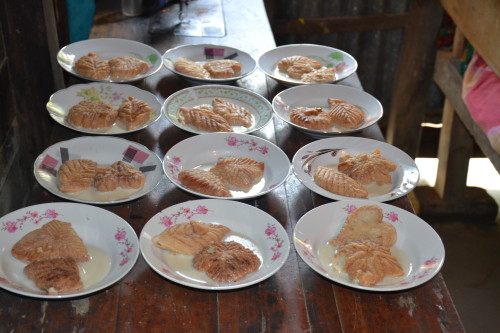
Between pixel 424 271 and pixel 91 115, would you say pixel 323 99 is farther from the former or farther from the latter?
pixel 424 271

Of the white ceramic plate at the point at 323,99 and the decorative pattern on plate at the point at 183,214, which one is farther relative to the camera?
the white ceramic plate at the point at 323,99

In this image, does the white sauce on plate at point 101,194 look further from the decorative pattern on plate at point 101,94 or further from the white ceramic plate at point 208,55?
the white ceramic plate at point 208,55

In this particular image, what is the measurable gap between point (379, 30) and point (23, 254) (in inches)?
154

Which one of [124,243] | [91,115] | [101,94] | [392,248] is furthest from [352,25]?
[124,243]

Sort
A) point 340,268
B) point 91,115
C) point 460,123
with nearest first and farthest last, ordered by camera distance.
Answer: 1. point 340,268
2. point 91,115
3. point 460,123

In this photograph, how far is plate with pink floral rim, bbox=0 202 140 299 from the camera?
1.75 meters

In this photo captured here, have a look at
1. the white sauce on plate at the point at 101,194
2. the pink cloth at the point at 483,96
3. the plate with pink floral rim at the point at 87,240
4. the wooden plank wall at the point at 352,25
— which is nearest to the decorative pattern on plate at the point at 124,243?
the plate with pink floral rim at the point at 87,240

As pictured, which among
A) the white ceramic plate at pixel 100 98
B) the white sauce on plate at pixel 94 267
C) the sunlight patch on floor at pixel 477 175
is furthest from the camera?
the sunlight patch on floor at pixel 477 175

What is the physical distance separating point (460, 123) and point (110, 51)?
2415 mm

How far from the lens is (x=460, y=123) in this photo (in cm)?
444

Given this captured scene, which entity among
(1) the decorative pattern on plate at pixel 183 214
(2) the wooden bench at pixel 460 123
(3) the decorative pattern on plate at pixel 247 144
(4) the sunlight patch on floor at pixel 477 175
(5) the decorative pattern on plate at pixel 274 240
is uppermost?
(1) the decorative pattern on plate at pixel 183 214

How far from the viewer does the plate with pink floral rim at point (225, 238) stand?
5.80ft

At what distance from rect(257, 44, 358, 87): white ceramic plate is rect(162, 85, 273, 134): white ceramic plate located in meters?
0.22

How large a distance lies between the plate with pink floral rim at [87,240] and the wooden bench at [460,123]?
2248 mm
